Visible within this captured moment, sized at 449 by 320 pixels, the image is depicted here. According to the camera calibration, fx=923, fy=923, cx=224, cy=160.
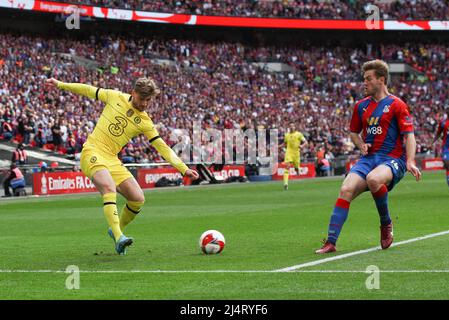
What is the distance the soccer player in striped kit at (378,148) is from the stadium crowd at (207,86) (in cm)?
2335

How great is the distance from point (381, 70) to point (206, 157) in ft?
90.8

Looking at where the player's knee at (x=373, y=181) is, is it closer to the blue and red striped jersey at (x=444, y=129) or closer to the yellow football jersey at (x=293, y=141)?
the blue and red striped jersey at (x=444, y=129)

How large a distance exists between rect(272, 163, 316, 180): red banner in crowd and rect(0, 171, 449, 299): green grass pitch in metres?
21.1

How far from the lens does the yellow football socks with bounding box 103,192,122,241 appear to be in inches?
462

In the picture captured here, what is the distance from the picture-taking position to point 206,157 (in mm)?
39188

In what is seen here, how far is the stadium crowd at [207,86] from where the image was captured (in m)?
39.6

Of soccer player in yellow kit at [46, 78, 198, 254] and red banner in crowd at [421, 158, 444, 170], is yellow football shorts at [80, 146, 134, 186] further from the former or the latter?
red banner in crowd at [421, 158, 444, 170]

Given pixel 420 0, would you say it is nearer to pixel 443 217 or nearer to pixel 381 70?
pixel 443 217

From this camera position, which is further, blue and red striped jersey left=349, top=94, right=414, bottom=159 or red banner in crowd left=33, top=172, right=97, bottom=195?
red banner in crowd left=33, top=172, right=97, bottom=195

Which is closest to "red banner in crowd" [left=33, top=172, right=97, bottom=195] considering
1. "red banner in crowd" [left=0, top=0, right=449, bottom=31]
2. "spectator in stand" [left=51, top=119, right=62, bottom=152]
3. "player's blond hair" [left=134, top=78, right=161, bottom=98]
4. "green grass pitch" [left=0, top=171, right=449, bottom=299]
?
"spectator in stand" [left=51, top=119, right=62, bottom=152]

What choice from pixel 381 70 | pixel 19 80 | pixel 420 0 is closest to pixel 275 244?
pixel 381 70

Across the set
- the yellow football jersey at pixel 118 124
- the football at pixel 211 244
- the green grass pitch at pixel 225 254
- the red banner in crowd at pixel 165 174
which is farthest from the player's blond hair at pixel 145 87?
the red banner in crowd at pixel 165 174

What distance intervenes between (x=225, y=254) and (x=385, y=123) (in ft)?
8.65

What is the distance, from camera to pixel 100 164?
12055mm
